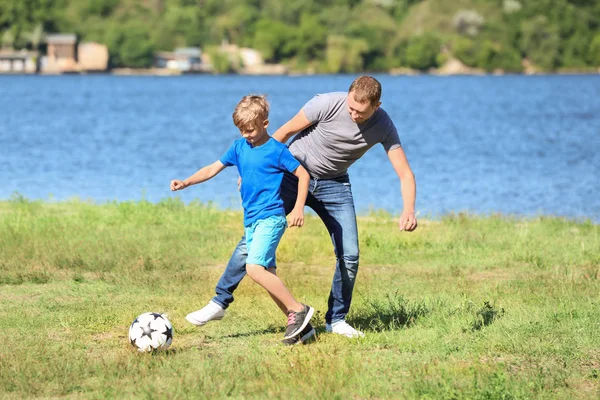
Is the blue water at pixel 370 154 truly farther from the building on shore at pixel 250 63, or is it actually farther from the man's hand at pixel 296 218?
the building on shore at pixel 250 63

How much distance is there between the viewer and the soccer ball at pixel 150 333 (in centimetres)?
737

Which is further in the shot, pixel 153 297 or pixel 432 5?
pixel 432 5

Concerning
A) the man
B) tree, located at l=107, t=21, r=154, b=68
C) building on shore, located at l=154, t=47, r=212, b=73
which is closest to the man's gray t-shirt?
the man

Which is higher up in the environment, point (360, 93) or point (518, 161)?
point (360, 93)

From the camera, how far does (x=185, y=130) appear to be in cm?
4856

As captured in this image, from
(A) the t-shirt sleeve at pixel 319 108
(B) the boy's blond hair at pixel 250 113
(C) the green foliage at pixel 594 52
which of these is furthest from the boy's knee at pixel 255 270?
(C) the green foliage at pixel 594 52

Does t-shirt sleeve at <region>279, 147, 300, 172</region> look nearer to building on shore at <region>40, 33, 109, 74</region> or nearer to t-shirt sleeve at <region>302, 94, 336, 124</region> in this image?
t-shirt sleeve at <region>302, 94, 336, 124</region>

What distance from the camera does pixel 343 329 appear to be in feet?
26.3

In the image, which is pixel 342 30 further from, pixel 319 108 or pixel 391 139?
pixel 319 108

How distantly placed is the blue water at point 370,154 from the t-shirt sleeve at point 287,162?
11320mm

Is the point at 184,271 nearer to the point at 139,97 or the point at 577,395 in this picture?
the point at 577,395

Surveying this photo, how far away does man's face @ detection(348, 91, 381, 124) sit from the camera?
7.48m

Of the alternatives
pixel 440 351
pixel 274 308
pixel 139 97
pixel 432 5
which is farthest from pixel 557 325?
pixel 432 5

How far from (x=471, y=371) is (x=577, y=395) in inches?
28.9
